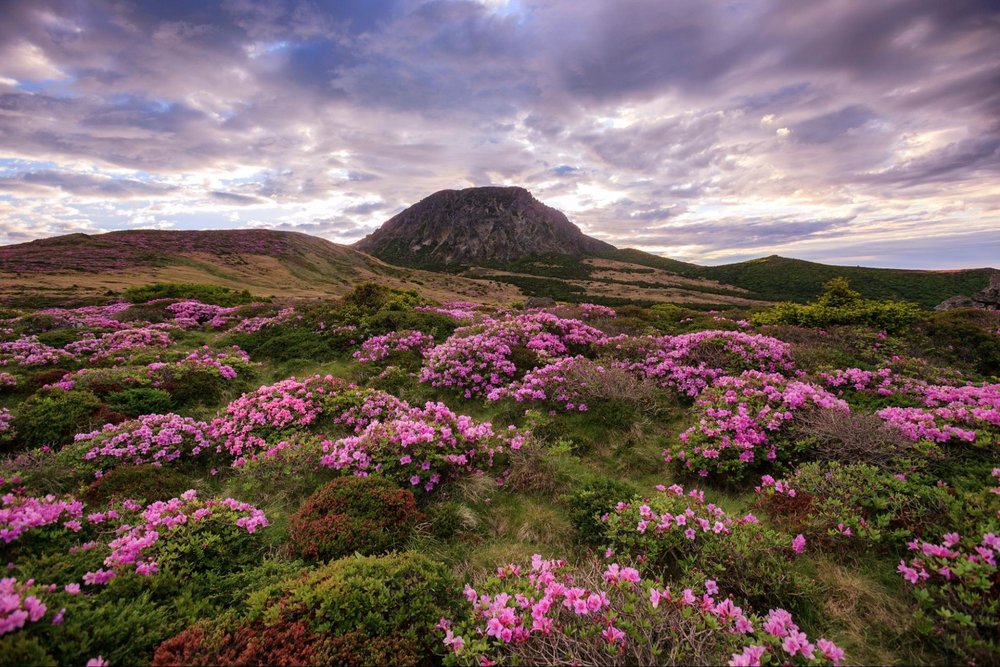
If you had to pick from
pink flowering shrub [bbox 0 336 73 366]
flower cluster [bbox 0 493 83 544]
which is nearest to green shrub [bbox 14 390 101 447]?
flower cluster [bbox 0 493 83 544]

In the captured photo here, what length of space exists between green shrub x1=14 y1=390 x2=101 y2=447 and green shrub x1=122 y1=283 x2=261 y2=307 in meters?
23.3

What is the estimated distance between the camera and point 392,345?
14680 millimetres

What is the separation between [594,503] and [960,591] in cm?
350

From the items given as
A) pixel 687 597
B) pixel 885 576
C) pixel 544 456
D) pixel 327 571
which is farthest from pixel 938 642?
pixel 327 571

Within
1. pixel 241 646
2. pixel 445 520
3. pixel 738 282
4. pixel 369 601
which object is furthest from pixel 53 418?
pixel 738 282

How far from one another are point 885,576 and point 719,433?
2.94 metres

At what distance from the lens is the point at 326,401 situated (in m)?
9.12

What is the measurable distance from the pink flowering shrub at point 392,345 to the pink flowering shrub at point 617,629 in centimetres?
1099

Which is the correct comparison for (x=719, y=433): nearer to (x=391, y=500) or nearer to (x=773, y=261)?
(x=391, y=500)

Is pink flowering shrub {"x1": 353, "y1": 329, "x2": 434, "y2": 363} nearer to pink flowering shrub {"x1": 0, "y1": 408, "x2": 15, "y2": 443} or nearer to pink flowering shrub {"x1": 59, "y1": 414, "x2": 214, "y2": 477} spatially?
pink flowering shrub {"x1": 59, "y1": 414, "x2": 214, "y2": 477}

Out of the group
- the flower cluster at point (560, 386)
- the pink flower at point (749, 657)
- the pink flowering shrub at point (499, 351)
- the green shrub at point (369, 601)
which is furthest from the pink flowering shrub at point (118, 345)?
the pink flower at point (749, 657)

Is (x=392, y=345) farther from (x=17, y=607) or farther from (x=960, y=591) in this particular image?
(x=960, y=591)

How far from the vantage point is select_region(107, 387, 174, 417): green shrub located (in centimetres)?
942

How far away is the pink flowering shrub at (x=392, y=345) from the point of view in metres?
14.0
